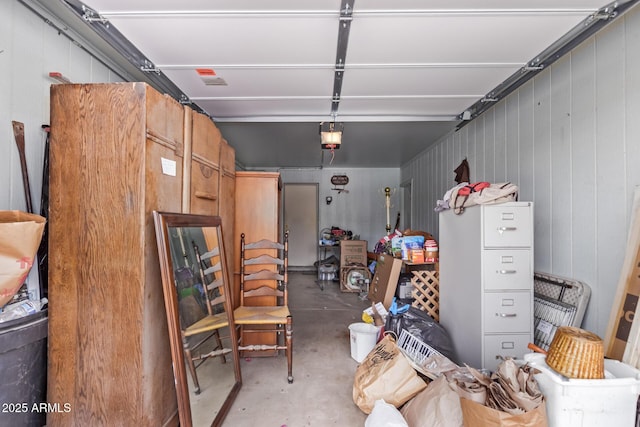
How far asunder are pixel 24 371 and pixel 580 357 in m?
2.38

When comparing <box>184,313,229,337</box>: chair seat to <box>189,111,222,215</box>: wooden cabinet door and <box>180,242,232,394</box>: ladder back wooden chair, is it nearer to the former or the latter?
<box>180,242,232,394</box>: ladder back wooden chair

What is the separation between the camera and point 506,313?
2.04 metres

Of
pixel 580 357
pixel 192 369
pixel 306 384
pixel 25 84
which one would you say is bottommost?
pixel 306 384

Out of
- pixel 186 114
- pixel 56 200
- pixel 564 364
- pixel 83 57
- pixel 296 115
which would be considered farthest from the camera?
pixel 296 115

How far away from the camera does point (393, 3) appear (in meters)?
1.49

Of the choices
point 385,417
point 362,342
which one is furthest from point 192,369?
point 362,342

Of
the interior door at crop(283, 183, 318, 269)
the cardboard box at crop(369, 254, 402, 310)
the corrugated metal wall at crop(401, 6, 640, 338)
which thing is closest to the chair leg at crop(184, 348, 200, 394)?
the cardboard box at crop(369, 254, 402, 310)

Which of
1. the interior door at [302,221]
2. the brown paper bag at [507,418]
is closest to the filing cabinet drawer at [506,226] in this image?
the brown paper bag at [507,418]

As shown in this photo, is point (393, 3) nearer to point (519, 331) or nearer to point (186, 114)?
point (186, 114)

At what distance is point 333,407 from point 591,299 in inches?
70.2

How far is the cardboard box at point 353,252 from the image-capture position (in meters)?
5.48

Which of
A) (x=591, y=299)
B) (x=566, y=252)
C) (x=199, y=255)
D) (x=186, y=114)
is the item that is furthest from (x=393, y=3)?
(x=591, y=299)

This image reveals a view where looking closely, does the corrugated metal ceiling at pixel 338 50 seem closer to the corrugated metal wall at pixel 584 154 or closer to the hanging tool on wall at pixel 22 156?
the corrugated metal wall at pixel 584 154

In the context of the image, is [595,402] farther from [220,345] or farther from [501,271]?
[220,345]
